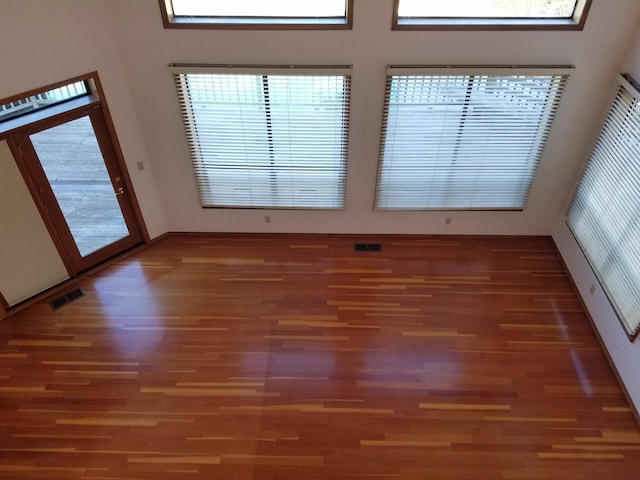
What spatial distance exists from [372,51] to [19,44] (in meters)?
3.20

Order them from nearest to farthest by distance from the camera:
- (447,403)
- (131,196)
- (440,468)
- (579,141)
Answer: (440,468) < (447,403) < (579,141) < (131,196)

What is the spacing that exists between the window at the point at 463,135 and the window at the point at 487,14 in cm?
42

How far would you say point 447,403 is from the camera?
4363 mm

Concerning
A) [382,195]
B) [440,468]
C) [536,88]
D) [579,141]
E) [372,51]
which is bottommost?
[440,468]

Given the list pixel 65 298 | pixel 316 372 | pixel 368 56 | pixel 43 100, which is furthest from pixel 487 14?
pixel 65 298

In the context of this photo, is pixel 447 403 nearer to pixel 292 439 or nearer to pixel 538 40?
pixel 292 439

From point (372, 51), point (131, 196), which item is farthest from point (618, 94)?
point (131, 196)

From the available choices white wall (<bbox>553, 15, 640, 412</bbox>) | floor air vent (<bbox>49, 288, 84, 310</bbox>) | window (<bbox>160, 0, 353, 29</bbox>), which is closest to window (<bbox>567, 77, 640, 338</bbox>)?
white wall (<bbox>553, 15, 640, 412</bbox>)

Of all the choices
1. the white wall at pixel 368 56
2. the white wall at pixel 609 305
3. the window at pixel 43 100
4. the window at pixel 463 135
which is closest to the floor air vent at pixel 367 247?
the window at pixel 463 135

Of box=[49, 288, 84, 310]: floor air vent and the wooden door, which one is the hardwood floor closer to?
box=[49, 288, 84, 310]: floor air vent

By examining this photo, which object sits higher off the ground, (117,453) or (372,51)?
(372,51)

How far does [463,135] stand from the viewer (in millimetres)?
5281

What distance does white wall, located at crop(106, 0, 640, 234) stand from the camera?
4555mm

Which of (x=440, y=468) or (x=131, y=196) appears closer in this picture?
(x=440, y=468)
